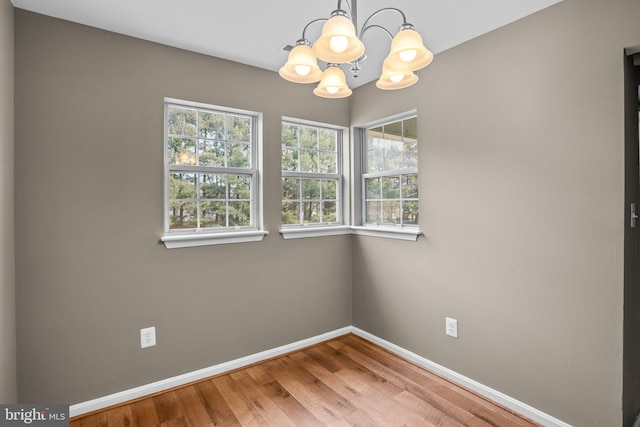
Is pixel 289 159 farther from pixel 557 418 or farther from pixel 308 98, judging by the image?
pixel 557 418

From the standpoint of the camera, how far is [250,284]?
278 centimetres

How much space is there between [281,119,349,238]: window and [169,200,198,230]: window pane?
74 cm

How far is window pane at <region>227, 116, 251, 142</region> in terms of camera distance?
2779 millimetres

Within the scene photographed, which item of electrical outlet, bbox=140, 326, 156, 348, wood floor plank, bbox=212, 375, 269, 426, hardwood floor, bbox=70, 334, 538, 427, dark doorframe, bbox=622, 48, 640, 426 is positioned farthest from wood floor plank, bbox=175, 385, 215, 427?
dark doorframe, bbox=622, 48, 640, 426

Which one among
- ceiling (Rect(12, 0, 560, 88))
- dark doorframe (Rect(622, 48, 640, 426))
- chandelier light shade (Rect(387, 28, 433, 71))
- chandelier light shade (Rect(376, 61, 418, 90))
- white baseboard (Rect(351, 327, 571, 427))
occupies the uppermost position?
ceiling (Rect(12, 0, 560, 88))

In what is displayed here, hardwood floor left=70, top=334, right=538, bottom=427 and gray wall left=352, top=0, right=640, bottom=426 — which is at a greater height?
gray wall left=352, top=0, right=640, bottom=426

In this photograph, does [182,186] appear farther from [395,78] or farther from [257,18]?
[395,78]

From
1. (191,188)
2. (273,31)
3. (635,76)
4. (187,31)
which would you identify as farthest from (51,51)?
(635,76)

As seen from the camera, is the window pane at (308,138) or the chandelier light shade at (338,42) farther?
the window pane at (308,138)

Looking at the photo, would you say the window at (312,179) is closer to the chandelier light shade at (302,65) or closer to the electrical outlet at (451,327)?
the electrical outlet at (451,327)

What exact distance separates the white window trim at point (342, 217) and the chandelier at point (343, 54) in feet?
4.75

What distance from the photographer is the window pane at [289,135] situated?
10.1ft

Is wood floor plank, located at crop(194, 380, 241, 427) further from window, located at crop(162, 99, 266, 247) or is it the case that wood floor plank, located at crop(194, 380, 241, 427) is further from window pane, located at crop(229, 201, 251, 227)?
window pane, located at crop(229, 201, 251, 227)

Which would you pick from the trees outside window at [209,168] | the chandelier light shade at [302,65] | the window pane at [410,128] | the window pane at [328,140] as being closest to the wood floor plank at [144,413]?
the trees outside window at [209,168]
